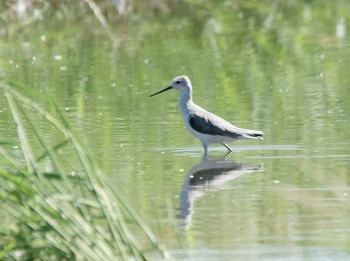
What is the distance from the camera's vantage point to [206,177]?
9477 mm

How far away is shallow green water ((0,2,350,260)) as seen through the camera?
750 cm

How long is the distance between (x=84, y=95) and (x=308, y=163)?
474 cm

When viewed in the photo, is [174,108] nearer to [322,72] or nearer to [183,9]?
[322,72]

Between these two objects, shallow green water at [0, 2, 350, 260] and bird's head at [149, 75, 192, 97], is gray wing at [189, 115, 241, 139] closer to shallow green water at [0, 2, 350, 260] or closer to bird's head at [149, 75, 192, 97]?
shallow green water at [0, 2, 350, 260]

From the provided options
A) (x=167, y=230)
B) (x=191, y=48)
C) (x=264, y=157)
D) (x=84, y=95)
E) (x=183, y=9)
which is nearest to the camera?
(x=167, y=230)

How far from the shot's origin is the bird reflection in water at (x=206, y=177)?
8.51 meters

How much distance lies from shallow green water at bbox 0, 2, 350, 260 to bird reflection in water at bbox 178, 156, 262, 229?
16 mm

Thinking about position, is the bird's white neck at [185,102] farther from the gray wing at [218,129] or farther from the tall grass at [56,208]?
the tall grass at [56,208]

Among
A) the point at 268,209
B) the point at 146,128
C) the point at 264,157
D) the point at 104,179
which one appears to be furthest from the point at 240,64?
the point at 104,179

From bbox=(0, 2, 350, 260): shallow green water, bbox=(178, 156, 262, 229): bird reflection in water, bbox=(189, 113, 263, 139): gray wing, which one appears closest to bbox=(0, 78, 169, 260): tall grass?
bbox=(0, 2, 350, 260): shallow green water

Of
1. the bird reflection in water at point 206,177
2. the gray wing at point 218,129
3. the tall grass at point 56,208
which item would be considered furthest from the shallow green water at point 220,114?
the tall grass at point 56,208

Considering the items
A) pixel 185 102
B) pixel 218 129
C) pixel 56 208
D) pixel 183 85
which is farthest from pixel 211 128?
pixel 56 208

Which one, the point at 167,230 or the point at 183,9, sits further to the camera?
the point at 183,9

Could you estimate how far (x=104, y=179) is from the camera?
5406 mm
